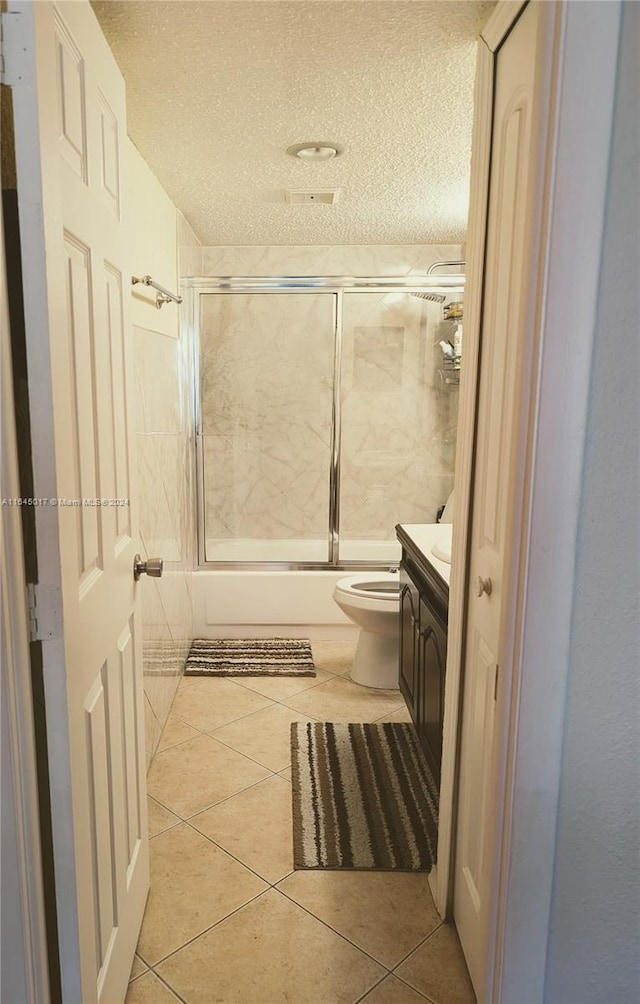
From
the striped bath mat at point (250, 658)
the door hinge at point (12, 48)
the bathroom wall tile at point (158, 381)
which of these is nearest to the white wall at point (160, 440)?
the bathroom wall tile at point (158, 381)

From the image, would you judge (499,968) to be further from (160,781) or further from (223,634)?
(223,634)

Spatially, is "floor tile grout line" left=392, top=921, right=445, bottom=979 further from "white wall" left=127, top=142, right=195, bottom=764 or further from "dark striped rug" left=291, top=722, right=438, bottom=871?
"white wall" left=127, top=142, right=195, bottom=764

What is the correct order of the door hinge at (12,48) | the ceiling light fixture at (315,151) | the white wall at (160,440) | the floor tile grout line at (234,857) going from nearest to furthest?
1. the door hinge at (12,48)
2. the floor tile grout line at (234,857)
3. the ceiling light fixture at (315,151)
4. the white wall at (160,440)

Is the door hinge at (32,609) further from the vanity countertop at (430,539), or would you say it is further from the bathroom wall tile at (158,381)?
the bathroom wall tile at (158,381)

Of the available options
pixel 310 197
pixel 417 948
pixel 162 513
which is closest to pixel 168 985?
pixel 417 948

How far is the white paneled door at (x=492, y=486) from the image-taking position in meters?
1.28

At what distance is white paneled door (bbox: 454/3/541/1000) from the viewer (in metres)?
1.28

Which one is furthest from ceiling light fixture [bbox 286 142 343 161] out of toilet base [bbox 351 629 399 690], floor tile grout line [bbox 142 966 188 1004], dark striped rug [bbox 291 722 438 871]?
floor tile grout line [bbox 142 966 188 1004]

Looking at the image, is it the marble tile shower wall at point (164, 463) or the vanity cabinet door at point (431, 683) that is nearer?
the vanity cabinet door at point (431, 683)

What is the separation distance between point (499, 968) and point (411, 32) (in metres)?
1.96

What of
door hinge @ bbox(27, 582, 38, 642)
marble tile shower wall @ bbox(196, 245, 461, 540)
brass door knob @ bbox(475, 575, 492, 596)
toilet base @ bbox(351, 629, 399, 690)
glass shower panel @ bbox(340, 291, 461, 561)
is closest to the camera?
door hinge @ bbox(27, 582, 38, 642)

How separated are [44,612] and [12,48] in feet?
2.70

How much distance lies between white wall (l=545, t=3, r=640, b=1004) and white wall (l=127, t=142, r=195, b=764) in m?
1.69

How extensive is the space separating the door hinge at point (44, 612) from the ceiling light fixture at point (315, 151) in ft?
5.90
